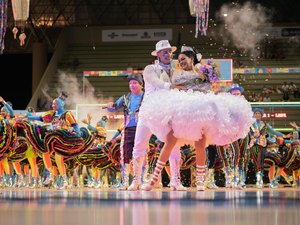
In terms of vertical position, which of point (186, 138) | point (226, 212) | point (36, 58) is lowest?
point (226, 212)

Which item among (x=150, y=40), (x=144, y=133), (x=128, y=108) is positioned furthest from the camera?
(x=150, y=40)

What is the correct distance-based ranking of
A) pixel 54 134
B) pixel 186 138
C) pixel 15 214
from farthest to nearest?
pixel 54 134, pixel 186 138, pixel 15 214

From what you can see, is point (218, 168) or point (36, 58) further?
point (36, 58)

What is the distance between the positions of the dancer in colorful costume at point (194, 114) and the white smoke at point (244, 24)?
45.3ft

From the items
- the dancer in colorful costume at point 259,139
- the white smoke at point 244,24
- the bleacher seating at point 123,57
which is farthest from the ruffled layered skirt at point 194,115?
the white smoke at point 244,24

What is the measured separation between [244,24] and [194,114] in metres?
16.3

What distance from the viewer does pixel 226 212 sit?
3957mm

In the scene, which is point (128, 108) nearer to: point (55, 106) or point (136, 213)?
point (55, 106)

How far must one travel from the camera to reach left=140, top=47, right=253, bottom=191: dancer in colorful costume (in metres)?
6.75

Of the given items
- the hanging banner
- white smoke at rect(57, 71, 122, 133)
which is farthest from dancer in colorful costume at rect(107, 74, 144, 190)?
the hanging banner

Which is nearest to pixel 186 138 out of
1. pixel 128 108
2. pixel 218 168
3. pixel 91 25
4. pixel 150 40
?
pixel 128 108

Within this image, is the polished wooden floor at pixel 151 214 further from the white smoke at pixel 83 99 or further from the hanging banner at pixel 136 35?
the hanging banner at pixel 136 35

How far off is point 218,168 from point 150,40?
43.1ft

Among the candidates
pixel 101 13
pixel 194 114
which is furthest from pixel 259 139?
pixel 101 13
